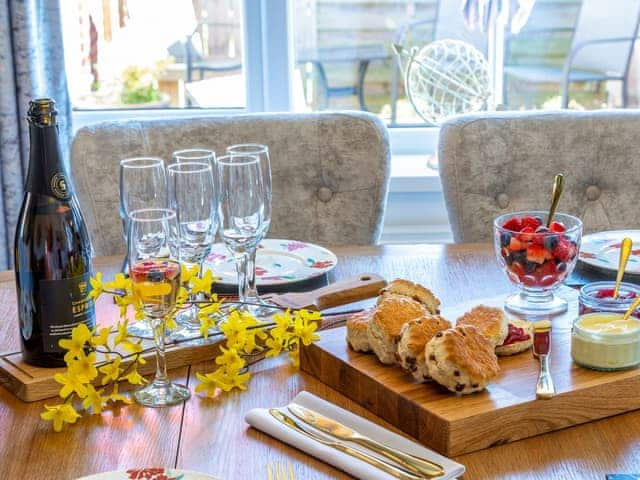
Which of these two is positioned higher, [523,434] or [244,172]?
[244,172]

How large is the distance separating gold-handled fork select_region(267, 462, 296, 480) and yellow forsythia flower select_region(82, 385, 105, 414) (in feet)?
0.74

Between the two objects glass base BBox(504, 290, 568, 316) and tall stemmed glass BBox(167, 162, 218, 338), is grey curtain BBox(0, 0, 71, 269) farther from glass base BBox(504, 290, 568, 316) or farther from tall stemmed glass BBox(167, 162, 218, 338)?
glass base BBox(504, 290, 568, 316)

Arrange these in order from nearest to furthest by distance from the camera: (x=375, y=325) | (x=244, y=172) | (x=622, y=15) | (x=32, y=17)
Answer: (x=375, y=325), (x=244, y=172), (x=32, y=17), (x=622, y=15)

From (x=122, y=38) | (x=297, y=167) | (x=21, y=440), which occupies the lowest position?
(x=21, y=440)

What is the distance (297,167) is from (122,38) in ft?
3.38

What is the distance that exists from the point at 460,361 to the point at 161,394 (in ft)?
1.17

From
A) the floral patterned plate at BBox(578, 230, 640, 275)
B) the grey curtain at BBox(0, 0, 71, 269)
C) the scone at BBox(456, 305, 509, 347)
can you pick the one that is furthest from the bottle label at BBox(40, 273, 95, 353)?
the grey curtain at BBox(0, 0, 71, 269)

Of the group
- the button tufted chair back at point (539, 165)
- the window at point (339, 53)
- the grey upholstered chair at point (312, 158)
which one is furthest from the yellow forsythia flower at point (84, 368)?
the window at point (339, 53)

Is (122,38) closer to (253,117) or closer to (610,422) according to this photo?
(253,117)

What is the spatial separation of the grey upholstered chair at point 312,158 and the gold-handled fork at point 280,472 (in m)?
1.14

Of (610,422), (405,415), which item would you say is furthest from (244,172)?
(610,422)

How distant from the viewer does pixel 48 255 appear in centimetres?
125

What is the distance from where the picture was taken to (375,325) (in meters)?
1.17

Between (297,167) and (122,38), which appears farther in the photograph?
(122,38)
